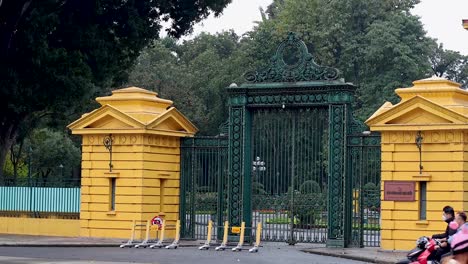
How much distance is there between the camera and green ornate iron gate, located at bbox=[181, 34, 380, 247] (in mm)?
25703

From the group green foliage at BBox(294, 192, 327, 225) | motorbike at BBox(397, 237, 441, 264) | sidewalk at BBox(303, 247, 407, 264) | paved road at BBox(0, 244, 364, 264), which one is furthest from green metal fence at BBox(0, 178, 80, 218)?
motorbike at BBox(397, 237, 441, 264)

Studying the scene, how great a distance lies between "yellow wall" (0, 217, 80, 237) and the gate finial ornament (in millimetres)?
7044

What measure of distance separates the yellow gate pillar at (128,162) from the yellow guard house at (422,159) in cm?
660

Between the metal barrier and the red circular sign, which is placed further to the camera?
the red circular sign

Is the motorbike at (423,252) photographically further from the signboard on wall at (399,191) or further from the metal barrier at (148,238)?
the metal barrier at (148,238)

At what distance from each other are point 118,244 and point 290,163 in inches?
210

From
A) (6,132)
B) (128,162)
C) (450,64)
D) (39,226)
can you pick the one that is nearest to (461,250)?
(128,162)

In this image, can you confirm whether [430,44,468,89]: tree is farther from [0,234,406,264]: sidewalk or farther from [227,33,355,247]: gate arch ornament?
[0,234,406,264]: sidewalk

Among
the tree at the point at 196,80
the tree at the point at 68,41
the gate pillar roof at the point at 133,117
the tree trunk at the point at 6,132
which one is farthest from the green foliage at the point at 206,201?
the tree at the point at 196,80

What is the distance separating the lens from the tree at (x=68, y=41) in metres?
28.3

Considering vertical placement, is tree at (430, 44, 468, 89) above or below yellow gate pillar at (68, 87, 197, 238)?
above

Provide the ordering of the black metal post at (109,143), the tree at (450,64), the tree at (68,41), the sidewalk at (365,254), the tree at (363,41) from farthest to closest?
1. the tree at (450,64)
2. the tree at (363,41)
3. the tree at (68,41)
4. the black metal post at (109,143)
5. the sidewalk at (365,254)

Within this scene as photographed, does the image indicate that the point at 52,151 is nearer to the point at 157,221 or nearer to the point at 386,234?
the point at 157,221

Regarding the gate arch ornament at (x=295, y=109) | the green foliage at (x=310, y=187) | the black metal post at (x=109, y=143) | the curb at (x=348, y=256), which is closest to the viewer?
the curb at (x=348, y=256)
